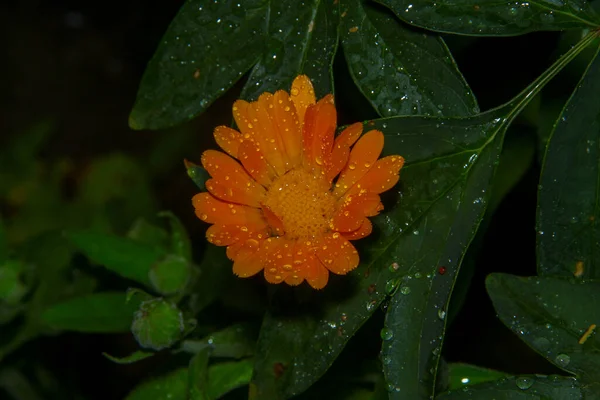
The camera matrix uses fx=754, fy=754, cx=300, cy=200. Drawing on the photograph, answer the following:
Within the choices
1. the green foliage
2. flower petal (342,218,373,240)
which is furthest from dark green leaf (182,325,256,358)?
flower petal (342,218,373,240)

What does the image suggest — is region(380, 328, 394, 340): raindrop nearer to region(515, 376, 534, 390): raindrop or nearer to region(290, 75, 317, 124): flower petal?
region(515, 376, 534, 390): raindrop

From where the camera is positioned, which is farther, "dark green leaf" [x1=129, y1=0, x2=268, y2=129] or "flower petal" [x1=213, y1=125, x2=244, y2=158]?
"dark green leaf" [x1=129, y1=0, x2=268, y2=129]

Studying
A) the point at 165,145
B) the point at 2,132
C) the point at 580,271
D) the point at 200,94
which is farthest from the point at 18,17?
the point at 580,271

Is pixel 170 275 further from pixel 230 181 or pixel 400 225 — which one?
pixel 400 225

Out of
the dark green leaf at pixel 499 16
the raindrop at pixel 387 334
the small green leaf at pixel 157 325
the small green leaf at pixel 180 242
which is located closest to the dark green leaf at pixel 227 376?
the small green leaf at pixel 157 325

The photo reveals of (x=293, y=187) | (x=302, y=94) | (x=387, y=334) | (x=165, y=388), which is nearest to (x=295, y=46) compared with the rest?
(x=302, y=94)

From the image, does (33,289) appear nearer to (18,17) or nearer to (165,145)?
(165,145)

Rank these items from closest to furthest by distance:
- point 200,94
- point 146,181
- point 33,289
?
point 200,94 → point 33,289 → point 146,181
